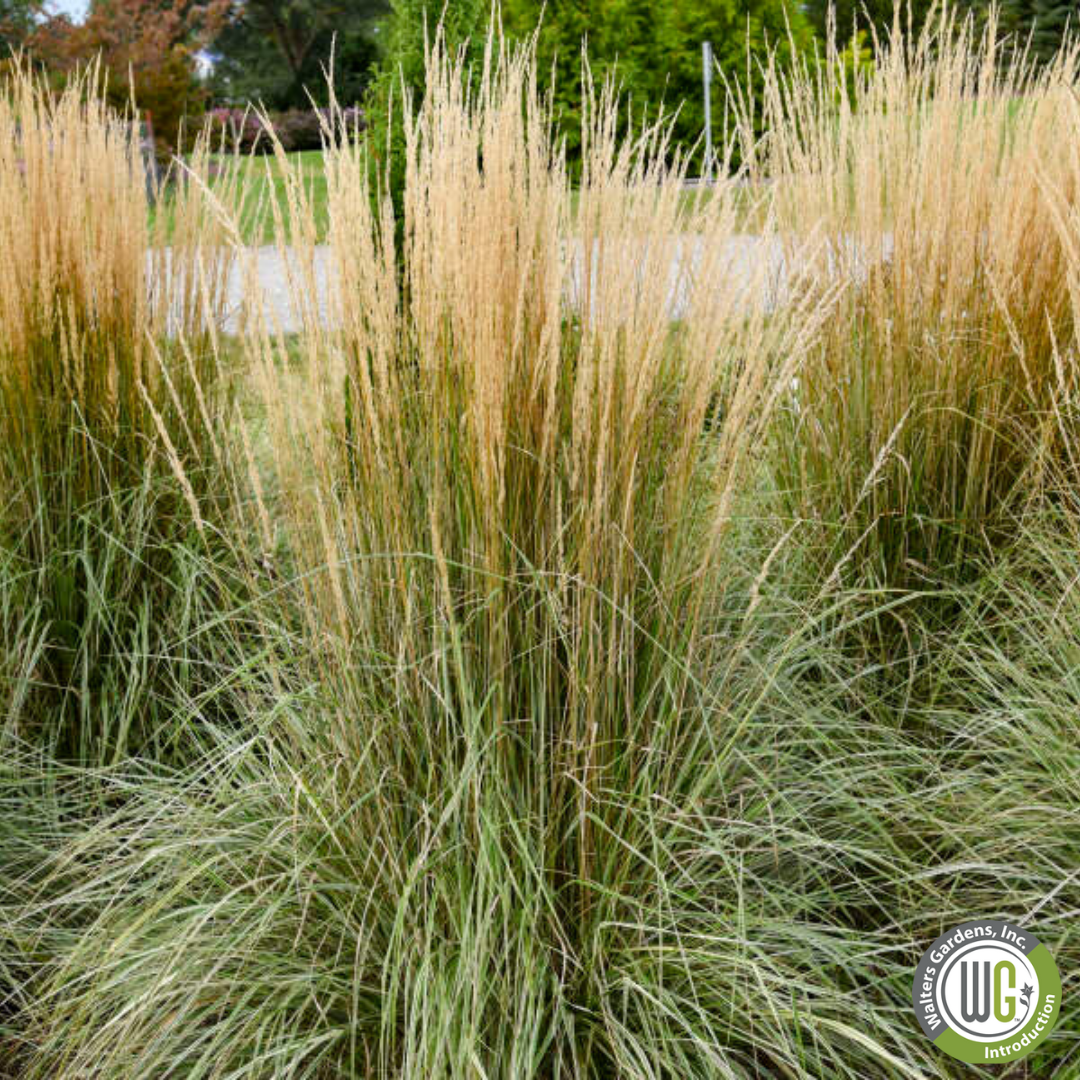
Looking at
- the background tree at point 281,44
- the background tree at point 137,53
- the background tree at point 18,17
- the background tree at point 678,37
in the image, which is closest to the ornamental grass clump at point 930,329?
the background tree at point 678,37

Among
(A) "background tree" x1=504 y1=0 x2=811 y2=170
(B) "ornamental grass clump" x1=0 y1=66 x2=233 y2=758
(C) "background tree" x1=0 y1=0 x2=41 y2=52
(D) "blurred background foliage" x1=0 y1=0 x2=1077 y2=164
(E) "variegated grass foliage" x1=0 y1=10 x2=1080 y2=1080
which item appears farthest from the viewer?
(C) "background tree" x1=0 y1=0 x2=41 y2=52

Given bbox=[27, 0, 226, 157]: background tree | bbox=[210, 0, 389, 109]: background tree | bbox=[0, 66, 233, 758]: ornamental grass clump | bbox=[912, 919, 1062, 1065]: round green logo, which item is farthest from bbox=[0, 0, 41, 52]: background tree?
bbox=[912, 919, 1062, 1065]: round green logo

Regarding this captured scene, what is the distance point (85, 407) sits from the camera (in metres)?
2.83

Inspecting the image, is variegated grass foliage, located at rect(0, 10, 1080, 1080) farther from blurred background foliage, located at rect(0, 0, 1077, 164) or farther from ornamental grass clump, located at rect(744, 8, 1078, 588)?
blurred background foliage, located at rect(0, 0, 1077, 164)

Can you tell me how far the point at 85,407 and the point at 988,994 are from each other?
7.42 feet

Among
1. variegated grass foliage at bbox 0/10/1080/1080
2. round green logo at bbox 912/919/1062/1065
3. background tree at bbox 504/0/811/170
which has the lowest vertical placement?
round green logo at bbox 912/919/1062/1065

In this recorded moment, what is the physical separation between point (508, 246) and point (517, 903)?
100 cm

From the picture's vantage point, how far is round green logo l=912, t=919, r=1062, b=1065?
6.12 feet

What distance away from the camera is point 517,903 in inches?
71.5

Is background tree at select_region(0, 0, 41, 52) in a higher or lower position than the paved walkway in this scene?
higher

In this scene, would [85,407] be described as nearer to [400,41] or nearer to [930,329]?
[400,41]

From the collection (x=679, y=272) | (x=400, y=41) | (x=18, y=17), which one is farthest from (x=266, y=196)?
(x=18, y=17)

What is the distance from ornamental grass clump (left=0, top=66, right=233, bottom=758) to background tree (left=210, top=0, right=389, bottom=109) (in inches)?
837

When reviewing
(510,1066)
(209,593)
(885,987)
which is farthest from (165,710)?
(885,987)
